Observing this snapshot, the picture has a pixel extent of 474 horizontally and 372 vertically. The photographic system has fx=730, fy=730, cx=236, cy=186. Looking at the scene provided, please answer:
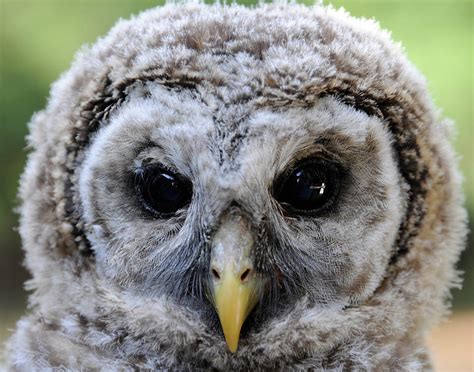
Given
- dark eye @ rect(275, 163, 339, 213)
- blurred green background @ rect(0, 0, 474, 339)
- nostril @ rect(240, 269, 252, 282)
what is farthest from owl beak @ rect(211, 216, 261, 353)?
blurred green background @ rect(0, 0, 474, 339)

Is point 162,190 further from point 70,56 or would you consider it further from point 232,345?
point 70,56

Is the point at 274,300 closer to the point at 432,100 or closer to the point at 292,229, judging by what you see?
the point at 292,229

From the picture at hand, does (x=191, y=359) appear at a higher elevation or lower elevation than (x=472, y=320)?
lower

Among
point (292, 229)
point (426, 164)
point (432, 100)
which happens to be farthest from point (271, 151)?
point (432, 100)

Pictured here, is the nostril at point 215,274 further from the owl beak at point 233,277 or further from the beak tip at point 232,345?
the beak tip at point 232,345

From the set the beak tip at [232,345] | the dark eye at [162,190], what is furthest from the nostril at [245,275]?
the dark eye at [162,190]

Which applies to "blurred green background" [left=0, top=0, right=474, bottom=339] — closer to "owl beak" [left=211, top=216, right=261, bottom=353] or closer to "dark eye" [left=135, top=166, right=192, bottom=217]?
"dark eye" [left=135, top=166, right=192, bottom=217]
